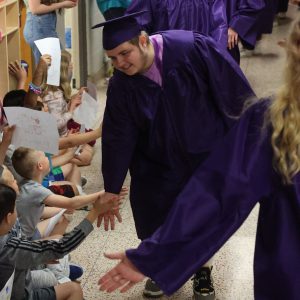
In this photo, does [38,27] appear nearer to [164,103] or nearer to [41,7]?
[41,7]

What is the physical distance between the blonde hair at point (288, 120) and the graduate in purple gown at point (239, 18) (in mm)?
2885

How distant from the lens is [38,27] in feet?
17.1

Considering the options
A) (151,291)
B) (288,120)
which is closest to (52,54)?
(151,291)

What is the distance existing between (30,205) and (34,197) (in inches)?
1.8

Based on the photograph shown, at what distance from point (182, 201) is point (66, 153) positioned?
101 inches

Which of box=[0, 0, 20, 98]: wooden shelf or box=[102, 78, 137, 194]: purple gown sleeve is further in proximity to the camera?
box=[0, 0, 20, 98]: wooden shelf

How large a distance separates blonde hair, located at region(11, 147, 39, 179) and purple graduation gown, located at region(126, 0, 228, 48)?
1254mm

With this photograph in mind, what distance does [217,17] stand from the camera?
4.27m

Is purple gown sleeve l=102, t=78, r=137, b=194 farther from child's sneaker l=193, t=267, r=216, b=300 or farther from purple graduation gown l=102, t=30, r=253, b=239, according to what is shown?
child's sneaker l=193, t=267, r=216, b=300

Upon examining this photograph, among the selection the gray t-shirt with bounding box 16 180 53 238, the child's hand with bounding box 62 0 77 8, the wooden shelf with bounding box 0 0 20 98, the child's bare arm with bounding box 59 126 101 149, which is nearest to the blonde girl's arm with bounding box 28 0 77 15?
the child's hand with bounding box 62 0 77 8

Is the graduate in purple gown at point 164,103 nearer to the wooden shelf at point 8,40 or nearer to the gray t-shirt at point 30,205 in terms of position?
the gray t-shirt at point 30,205

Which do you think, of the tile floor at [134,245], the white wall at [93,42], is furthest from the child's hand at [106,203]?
the white wall at [93,42]

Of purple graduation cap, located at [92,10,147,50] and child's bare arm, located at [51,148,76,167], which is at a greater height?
purple graduation cap, located at [92,10,147,50]

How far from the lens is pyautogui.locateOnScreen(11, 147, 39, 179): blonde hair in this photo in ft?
10.9
